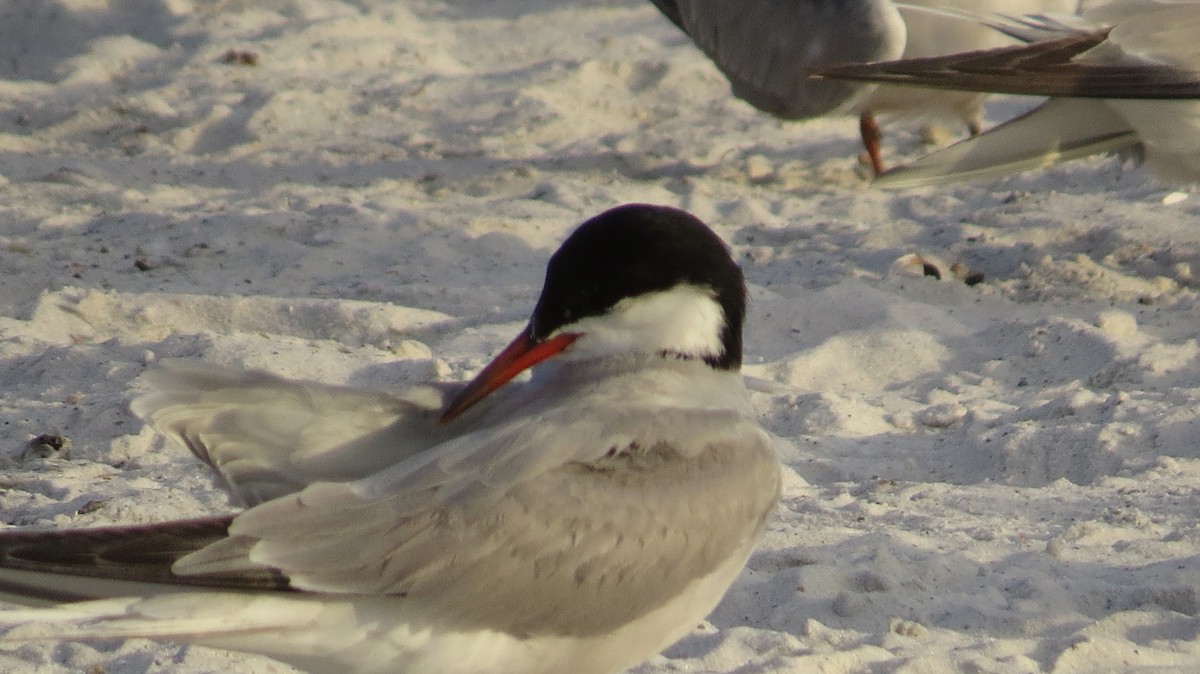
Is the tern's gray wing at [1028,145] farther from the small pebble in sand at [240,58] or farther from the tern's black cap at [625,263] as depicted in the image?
the small pebble in sand at [240,58]

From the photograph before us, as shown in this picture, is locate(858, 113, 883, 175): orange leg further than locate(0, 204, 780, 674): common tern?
Yes

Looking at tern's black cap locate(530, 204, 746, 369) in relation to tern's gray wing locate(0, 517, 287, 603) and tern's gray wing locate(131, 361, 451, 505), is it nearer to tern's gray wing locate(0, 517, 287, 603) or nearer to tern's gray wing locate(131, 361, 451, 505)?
tern's gray wing locate(131, 361, 451, 505)

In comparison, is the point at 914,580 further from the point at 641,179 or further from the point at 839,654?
the point at 641,179

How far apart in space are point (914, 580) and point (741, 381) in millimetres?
571

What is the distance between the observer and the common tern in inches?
103

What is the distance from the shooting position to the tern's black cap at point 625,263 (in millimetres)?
3146

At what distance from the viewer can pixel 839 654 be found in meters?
3.21

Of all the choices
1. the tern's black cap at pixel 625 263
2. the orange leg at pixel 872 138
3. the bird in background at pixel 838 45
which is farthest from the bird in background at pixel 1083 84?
the tern's black cap at pixel 625 263

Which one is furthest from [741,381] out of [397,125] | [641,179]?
[397,125]

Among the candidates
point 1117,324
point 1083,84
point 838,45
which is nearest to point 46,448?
point 1117,324

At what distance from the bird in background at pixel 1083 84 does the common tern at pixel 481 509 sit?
1865mm

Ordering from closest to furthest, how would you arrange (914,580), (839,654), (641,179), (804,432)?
1. (839,654)
2. (914,580)
3. (804,432)
4. (641,179)

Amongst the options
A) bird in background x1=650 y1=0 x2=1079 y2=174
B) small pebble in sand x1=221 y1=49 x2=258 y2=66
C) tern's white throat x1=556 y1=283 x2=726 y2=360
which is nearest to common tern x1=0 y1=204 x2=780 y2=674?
tern's white throat x1=556 y1=283 x2=726 y2=360

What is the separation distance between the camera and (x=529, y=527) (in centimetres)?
277
